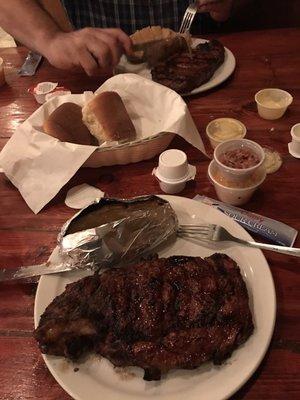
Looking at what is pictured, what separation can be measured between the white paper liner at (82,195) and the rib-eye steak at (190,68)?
2.06ft

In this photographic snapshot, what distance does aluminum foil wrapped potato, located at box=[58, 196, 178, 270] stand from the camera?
112cm

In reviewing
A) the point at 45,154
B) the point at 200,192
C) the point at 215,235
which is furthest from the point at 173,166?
the point at 45,154

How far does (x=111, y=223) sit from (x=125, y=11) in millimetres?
1651

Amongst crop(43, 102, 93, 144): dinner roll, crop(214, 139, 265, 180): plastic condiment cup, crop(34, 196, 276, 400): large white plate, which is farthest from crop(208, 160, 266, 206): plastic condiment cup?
crop(43, 102, 93, 144): dinner roll

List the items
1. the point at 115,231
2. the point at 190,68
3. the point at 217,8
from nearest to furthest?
the point at 115,231 < the point at 190,68 < the point at 217,8

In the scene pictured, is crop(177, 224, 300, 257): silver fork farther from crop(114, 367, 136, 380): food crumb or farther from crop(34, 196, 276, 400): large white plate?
crop(114, 367, 136, 380): food crumb

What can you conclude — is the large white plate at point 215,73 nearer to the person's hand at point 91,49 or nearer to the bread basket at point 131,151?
the person's hand at point 91,49

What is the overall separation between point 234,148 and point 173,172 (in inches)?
8.5

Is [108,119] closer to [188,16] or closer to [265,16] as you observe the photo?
[188,16]

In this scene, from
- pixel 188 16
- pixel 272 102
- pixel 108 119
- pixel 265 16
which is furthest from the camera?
pixel 265 16

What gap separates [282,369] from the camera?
97cm

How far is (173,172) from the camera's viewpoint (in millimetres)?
1380

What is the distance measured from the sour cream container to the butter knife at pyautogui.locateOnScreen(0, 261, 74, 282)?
451 millimetres

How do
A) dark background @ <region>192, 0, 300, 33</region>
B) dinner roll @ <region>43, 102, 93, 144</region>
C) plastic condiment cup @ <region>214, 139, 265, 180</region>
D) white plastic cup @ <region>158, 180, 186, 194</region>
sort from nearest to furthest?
1. plastic condiment cup @ <region>214, 139, 265, 180</region>
2. white plastic cup @ <region>158, 180, 186, 194</region>
3. dinner roll @ <region>43, 102, 93, 144</region>
4. dark background @ <region>192, 0, 300, 33</region>
